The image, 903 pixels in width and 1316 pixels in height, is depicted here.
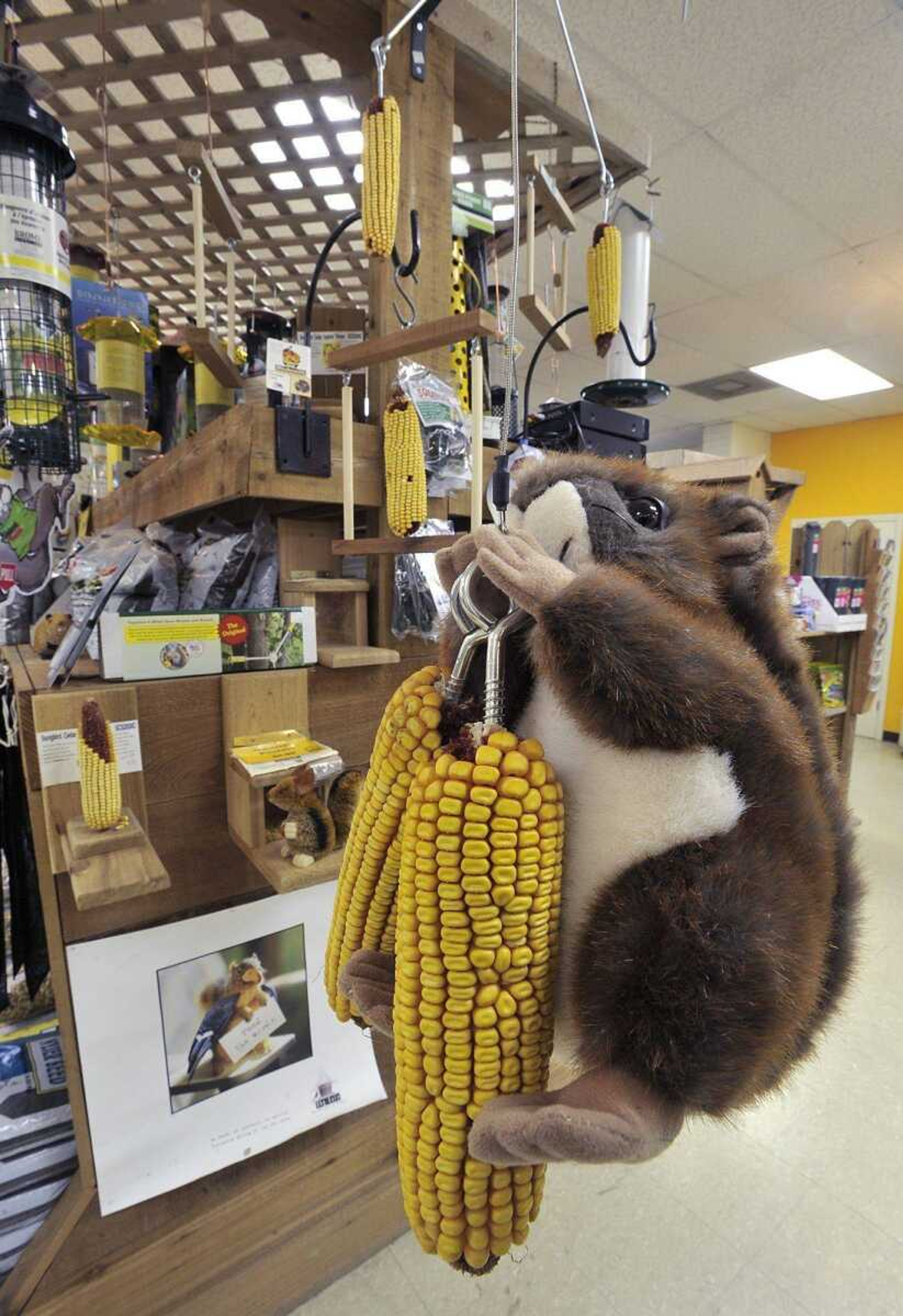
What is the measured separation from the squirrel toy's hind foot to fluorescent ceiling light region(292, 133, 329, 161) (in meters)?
1.77

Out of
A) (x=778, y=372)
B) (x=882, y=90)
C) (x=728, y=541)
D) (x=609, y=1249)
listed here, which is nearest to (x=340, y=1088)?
(x=609, y=1249)

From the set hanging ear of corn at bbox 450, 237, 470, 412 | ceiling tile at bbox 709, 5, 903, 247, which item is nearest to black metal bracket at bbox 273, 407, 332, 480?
hanging ear of corn at bbox 450, 237, 470, 412

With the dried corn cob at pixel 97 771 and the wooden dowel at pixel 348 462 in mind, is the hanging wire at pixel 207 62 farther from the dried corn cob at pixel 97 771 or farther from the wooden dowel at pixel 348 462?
the dried corn cob at pixel 97 771

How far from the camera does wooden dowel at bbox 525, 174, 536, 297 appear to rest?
3.10 ft

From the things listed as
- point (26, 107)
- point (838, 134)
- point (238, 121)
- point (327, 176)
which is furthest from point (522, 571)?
point (838, 134)

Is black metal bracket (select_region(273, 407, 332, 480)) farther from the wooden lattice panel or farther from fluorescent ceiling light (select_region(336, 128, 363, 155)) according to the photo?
fluorescent ceiling light (select_region(336, 128, 363, 155))

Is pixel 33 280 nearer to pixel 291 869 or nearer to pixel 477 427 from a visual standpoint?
pixel 477 427

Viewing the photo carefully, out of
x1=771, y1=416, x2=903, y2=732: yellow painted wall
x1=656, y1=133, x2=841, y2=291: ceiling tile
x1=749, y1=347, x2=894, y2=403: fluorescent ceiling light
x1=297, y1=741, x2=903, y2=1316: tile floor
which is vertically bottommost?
x1=297, y1=741, x2=903, y2=1316: tile floor

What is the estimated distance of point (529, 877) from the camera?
1.00ft

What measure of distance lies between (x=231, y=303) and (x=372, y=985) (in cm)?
88

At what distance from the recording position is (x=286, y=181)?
154cm

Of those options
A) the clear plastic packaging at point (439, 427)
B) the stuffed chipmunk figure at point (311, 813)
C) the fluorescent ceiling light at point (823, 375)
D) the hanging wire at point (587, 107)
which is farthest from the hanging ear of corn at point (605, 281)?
the fluorescent ceiling light at point (823, 375)

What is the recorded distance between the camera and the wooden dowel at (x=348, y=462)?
0.76 meters

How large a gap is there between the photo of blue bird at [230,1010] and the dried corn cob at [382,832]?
62 cm
